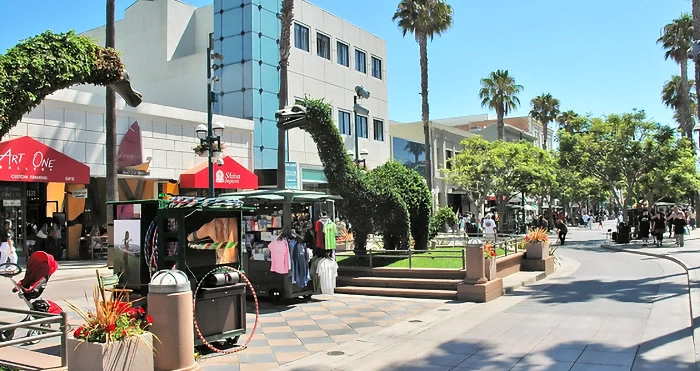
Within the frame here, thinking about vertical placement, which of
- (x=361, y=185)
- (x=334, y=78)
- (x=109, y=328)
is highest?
(x=334, y=78)

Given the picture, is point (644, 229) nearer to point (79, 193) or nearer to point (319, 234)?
point (319, 234)

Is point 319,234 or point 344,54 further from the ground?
point 344,54

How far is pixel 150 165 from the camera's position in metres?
22.2

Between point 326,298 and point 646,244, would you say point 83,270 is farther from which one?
point 646,244

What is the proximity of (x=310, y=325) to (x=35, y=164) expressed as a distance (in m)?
11.9

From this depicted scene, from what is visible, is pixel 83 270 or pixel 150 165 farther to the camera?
pixel 150 165

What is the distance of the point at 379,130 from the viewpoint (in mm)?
36875

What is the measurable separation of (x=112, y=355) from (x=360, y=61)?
103ft

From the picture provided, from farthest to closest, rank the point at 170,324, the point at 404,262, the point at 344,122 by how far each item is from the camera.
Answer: the point at 344,122
the point at 404,262
the point at 170,324

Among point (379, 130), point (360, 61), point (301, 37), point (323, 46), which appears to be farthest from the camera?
point (379, 130)

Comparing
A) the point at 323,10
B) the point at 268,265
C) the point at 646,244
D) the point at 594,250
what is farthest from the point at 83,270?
the point at 646,244

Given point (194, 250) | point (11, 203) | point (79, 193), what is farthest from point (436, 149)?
point (194, 250)

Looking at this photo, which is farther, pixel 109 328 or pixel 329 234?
pixel 329 234

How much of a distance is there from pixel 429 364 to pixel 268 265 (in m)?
5.91
